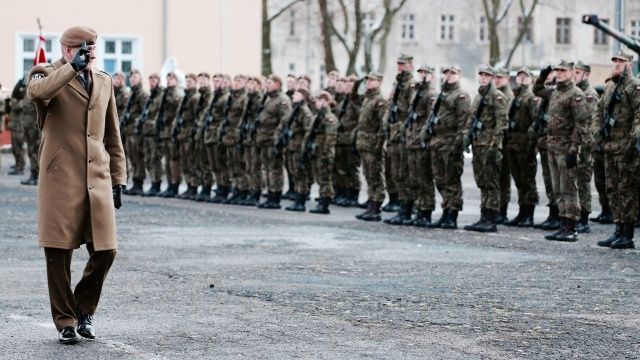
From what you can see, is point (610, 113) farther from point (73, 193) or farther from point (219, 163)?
point (219, 163)

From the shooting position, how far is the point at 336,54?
249ft

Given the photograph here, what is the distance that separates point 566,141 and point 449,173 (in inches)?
76.2

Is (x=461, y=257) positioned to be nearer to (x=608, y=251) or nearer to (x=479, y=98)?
(x=608, y=251)

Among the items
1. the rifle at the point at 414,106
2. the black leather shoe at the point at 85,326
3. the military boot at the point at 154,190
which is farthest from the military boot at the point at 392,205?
the black leather shoe at the point at 85,326

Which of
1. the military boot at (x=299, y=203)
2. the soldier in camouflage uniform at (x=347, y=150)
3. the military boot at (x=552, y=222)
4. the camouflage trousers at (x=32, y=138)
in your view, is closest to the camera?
the military boot at (x=552, y=222)

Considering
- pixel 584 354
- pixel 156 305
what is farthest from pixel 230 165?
pixel 584 354

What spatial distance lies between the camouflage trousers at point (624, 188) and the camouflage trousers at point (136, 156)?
36.2ft

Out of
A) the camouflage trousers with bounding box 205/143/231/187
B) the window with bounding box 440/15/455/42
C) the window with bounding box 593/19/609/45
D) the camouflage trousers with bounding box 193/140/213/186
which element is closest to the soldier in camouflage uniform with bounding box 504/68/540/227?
the camouflage trousers with bounding box 205/143/231/187

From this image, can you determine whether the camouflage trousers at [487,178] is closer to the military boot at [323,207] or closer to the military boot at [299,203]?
the military boot at [323,207]

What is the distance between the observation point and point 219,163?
24141 millimetres

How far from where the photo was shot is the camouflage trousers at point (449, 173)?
18.7 m

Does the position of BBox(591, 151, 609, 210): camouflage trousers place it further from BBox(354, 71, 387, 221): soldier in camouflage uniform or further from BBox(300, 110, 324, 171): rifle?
BBox(300, 110, 324, 171): rifle

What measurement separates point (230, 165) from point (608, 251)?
30.5ft

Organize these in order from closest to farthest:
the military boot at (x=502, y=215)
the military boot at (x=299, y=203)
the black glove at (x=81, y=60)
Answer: the black glove at (x=81, y=60) → the military boot at (x=502, y=215) → the military boot at (x=299, y=203)
